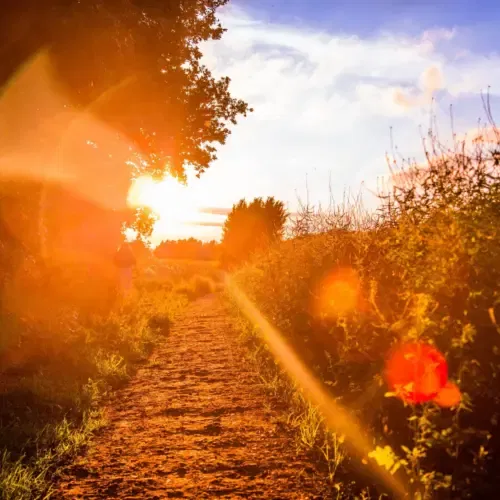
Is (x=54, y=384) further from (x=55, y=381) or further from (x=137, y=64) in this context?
(x=137, y=64)

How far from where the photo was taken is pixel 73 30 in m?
9.38

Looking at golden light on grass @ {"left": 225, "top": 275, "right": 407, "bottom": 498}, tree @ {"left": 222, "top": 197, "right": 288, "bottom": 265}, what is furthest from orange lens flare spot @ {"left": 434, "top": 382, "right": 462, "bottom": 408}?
tree @ {"left": 222, "top": 197, "right": 288, "bottom": 265}

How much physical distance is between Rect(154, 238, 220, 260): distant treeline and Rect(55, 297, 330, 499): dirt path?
10434 cm

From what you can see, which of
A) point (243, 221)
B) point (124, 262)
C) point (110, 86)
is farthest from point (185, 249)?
point (110, 86)

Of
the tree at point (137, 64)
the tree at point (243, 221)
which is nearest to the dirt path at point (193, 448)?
the tree at point (137, 64)

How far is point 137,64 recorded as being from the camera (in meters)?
11.5

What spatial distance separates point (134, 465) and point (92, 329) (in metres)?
7.08

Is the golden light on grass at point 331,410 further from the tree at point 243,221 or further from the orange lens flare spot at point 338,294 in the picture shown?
the tree at point 243,221

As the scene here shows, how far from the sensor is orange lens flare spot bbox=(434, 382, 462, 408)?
2.88 meters

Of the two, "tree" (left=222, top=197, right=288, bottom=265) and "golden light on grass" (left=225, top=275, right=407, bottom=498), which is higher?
"tree" (left=222, top=197, right=288, bottom=265)

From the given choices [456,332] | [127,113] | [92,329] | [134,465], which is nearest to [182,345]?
[92,329]

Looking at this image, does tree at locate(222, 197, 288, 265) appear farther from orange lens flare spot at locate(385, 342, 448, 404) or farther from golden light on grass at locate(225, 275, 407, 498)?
orange lens flare spot at locate(385, 342, 448, 404)

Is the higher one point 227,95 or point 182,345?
point 227,95

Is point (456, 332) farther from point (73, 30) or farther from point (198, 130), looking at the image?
point (198, 130)
